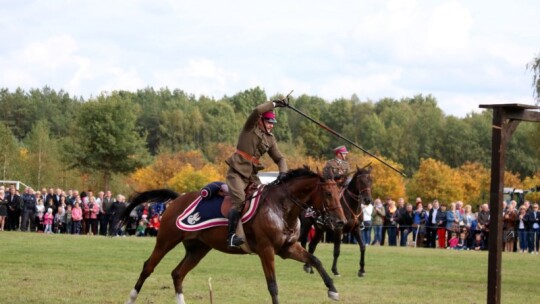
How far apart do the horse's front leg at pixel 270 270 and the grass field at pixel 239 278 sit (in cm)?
210

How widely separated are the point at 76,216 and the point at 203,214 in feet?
97.4

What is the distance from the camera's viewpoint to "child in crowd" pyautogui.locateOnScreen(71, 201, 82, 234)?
43.3 m

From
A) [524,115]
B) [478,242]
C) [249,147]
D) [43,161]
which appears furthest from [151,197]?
[43,161]

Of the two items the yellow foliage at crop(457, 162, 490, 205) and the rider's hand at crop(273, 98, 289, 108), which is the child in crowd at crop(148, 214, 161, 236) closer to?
the rider's hand at crop(273, 98, 289, 108)

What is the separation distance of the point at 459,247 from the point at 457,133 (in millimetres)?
61065

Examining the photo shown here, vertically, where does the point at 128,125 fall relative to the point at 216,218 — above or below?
above

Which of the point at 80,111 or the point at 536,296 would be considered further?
the point at 80,111

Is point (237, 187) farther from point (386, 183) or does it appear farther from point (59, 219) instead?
point (386, 183)

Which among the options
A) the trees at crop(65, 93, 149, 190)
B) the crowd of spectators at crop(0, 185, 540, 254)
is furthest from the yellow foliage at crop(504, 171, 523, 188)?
the crowd of spectators at crop(0, 185, 540, 254)

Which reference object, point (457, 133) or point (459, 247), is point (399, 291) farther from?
point (457, 133)

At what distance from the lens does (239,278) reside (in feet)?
65.7

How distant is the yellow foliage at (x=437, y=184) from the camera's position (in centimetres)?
7656

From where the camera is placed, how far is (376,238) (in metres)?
40.8

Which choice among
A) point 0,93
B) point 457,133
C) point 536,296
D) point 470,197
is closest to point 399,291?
point 536,296
